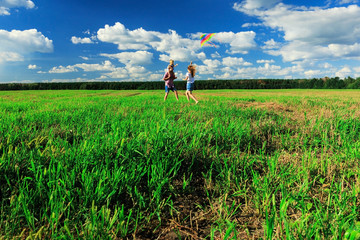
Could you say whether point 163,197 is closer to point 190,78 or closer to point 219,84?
point 190,78

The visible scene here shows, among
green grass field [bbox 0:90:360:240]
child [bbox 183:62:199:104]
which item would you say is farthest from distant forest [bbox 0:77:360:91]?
green grass field [bbox 0:90:360:240]

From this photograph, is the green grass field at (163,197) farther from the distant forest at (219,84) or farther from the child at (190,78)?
the distant forest at (219,84)

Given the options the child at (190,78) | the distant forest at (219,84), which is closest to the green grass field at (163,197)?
the child at (190,78)

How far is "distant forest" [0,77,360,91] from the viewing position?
74.2 meters

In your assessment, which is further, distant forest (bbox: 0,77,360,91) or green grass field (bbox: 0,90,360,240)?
distant forest (bbox: 0,77,360,91)

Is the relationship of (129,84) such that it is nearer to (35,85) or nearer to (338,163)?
(35,85)

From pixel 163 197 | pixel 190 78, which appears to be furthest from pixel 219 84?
pixel 163 197

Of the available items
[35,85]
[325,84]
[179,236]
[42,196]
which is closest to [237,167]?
[179,236]

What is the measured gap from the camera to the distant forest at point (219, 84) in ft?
244

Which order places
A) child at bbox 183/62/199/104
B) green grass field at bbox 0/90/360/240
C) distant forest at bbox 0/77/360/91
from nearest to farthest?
green grass field at bbox 0/90/360/240
child at bbox 183/62/199/104
distant forest at bbox 0/77/360/91

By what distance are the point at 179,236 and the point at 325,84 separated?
302 ft

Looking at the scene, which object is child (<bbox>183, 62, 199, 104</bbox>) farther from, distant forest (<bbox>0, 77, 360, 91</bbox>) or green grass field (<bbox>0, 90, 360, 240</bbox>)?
distant forest (<bbox>0, 77, 360, 91</bbox>)

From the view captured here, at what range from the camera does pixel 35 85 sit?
79000 mm

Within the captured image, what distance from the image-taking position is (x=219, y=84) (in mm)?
78438
